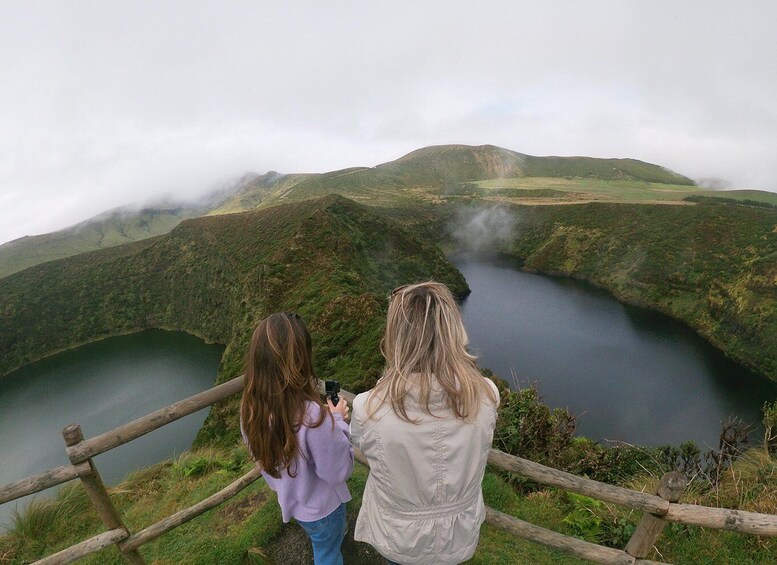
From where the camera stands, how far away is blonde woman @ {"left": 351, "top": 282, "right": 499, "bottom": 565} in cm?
221

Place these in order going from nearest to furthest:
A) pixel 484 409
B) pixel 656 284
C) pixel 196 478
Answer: pixel 484 409 < pixel 196 478 < pixel 656 284

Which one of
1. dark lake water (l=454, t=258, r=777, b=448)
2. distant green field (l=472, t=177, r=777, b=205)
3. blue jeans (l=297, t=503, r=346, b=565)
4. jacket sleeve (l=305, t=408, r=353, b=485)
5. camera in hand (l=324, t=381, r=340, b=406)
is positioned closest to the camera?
jacket sleeve (l=305, t=408, r=353, b=485)

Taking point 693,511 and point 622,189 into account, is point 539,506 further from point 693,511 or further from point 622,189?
point 622,189

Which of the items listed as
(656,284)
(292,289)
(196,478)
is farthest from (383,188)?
(196,478)

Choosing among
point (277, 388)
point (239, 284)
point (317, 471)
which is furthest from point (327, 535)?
point (239, 284)

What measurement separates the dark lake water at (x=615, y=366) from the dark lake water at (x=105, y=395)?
29.2 metres

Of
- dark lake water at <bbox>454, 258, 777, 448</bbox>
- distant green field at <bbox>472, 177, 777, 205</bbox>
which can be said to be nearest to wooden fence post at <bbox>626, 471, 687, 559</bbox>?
dark lake water at <bbox>454, 258, 777, 448</bbox>

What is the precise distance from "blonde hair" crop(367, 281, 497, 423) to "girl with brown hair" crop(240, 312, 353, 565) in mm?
763

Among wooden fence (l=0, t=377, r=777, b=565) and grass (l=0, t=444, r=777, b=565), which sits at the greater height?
wooden fence (l=0, t=377, r=777, b=565)

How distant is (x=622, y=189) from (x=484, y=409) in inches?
5388

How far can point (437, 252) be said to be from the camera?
59219 millimetres

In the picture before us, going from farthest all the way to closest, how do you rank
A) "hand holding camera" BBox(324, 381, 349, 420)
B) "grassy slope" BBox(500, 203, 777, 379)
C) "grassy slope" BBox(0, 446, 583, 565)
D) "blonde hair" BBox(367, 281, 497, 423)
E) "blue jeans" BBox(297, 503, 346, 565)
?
1. "grassy slope" BBox(500, 203, 777, 379)
2. "grassy slope" BBox(0, 446, 583, 565)
3. "blue jeans" BBox(297, 503, 346, 565)
4. "hand holding camera" BBox(324, 381, 349, 420)
5. "blonde hair" BBox(367, 281, 497, 423)

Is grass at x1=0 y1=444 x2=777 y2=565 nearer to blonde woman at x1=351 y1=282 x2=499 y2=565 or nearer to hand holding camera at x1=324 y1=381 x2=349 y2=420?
hand holding camera at x1=324 y1=381 x2=349 y2=420

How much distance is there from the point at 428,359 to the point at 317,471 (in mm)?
1532
